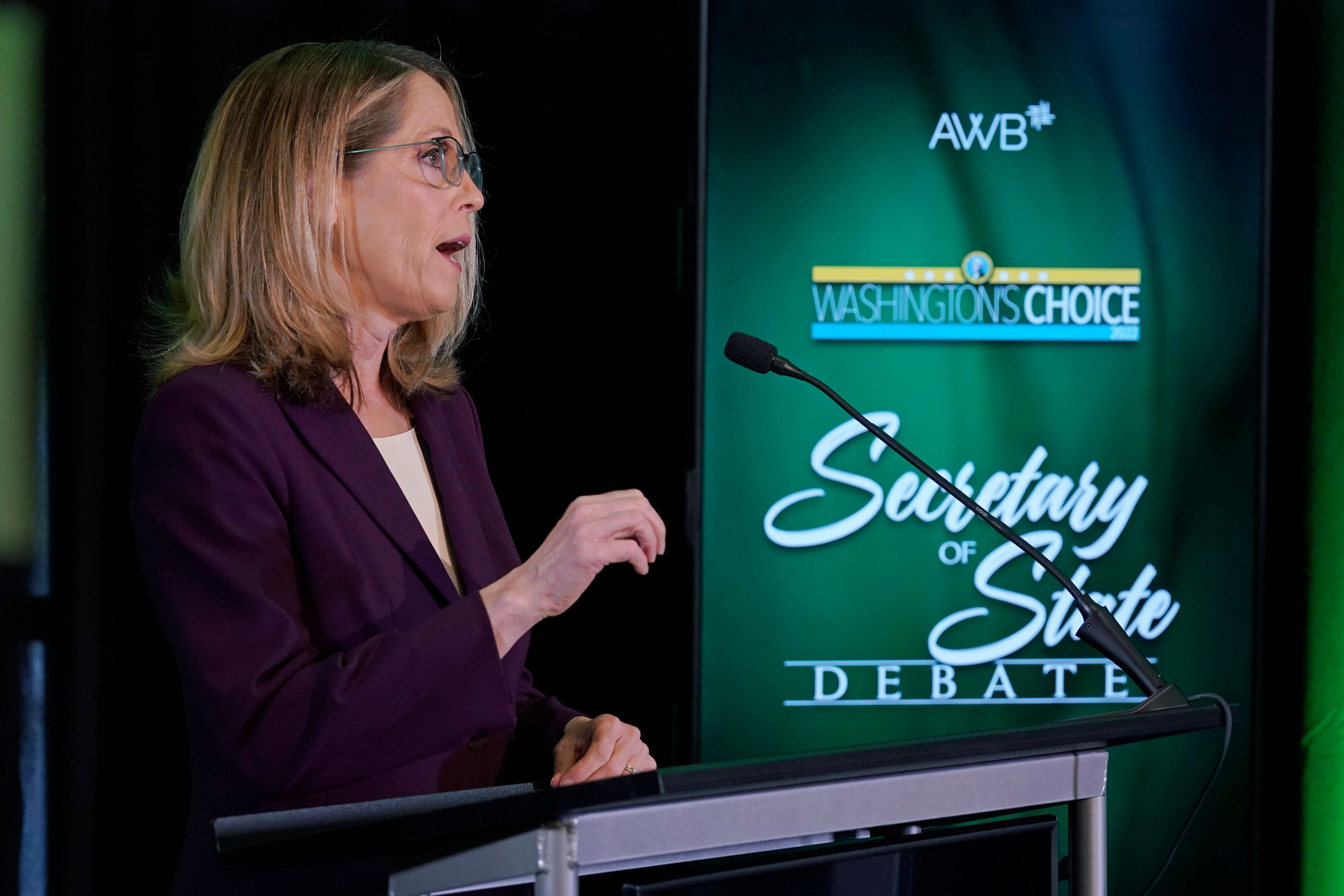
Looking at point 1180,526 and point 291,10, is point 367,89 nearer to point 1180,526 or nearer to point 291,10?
point 291,10

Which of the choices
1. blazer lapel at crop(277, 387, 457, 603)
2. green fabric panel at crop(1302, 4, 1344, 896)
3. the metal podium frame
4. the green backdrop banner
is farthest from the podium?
green fabric panel at crop(1302, 4, 1344, 896)

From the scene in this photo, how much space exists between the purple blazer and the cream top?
5 cm

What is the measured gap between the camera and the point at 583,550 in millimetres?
1026

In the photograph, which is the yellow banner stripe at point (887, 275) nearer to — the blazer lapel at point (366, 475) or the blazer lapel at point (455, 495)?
the blazer lapel at point (455, 495)

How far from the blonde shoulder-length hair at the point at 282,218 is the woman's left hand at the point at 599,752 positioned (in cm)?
A: 44

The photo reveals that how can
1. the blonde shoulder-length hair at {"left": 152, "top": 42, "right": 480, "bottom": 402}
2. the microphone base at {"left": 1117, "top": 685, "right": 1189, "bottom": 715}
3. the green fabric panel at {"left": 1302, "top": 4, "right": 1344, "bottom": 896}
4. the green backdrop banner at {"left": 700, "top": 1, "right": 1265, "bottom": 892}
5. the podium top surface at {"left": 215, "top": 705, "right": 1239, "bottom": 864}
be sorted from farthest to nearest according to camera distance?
the green fabric panel at {"left": 1302, "top": 4, "right": 1344, "bottom": 896} → the green backdrop banner at {"left": 700, "top": 1, "right": 1265, "bottom": 892} → the blonde shoulder-length hair at {"left": 152, "top": 42, "right": 480, "bottom": 402} → the microphone base at {"left": 1117, "top": 685, "right": 1189, "bottom": 715} → the podium top surface at {"left": 215, "top": 705, "right": 1239, "bottom": 864}

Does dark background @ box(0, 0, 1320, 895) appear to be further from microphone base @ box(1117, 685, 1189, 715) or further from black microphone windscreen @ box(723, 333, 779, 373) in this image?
microphone base @ box(1117, 685, 1189, 715)

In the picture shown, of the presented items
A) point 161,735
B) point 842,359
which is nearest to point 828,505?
point 842,359

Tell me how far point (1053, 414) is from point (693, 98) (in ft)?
2.82

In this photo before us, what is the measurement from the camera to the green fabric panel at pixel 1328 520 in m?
2.54

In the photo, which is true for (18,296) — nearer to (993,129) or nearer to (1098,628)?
(993,129)

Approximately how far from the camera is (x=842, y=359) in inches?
88.9

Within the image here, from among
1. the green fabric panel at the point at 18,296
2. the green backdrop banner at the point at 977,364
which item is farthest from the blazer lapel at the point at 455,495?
the green fabric panel at the point at 18,296

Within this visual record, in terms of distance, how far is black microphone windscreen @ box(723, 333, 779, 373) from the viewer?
1.31 metres
